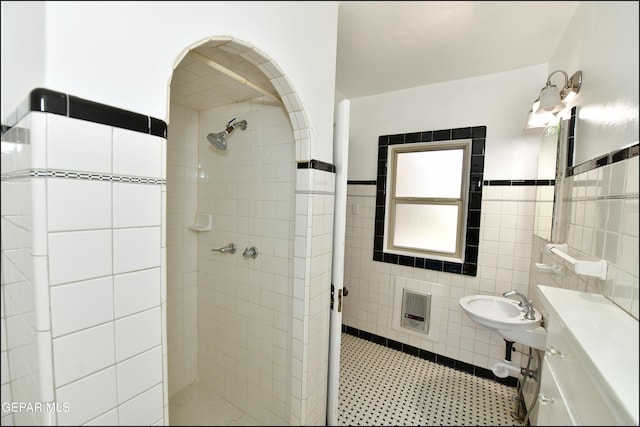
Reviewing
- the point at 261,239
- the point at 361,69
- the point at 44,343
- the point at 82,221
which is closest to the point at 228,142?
the point at 261,239

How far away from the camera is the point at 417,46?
0.97 metres

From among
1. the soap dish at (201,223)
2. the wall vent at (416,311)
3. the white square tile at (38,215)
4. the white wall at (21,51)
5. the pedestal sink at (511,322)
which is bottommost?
the wall vent at (416,311)

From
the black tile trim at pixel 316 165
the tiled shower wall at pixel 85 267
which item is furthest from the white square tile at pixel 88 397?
the black tile trim at pixel 316 165

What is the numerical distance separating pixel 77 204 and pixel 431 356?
86.6 inches

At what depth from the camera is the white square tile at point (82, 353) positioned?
1.60ft

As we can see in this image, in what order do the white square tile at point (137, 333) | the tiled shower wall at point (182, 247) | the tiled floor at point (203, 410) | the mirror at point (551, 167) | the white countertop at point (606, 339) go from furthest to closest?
the tiled shower wall at point (182, 247) → the tiled floor at point (203, 410) → the mirror at point (551, 167) → the white square tile at point (137, 333) → the white countertop at point (606, 339)

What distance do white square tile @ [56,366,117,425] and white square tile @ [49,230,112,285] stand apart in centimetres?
23

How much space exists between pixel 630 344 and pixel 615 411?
156 mm

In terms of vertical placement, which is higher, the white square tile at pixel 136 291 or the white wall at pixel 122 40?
the white wall at pixel 122 40

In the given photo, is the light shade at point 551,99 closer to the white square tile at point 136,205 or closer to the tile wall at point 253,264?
the tile wall at point 253,264

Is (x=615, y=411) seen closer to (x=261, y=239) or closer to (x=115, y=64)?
(x=115, y=64)

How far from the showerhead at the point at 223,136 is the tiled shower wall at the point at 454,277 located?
1.12 metres

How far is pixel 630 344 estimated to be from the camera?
1.44 feet

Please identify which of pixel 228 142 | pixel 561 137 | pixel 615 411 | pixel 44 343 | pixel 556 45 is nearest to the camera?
pixel 615 411
